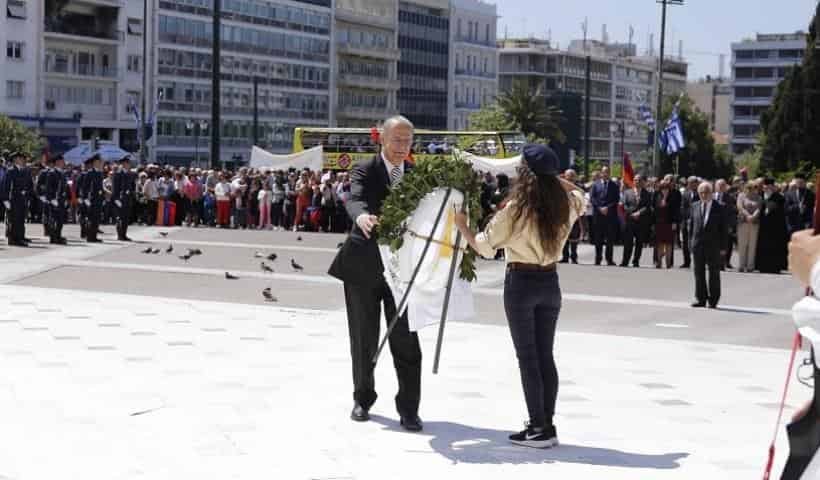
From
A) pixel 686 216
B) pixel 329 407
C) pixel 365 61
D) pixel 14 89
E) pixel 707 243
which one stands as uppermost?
pixel 365 61

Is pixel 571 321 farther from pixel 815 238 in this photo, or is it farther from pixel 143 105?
pixel 143 105

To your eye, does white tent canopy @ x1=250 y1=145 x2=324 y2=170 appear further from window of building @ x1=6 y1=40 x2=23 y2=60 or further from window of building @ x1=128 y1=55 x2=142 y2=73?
window of building @ x1=128 y1=55 x2=142 y2=73

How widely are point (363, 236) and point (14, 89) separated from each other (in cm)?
8518

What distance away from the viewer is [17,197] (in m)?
28.6

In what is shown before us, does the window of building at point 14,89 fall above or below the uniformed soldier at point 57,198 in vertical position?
above

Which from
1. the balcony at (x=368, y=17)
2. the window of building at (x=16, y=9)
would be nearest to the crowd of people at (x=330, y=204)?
the window of building at (x=16, y=9)

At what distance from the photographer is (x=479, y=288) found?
69.6ft

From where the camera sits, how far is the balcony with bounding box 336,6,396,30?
433 feet

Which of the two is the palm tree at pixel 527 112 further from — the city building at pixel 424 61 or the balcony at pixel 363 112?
the city building at pixel 424 61

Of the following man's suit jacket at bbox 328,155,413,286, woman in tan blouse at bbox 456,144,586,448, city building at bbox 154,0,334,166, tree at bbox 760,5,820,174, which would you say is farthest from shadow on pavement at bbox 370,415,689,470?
city building at bbox 154,0,334,166

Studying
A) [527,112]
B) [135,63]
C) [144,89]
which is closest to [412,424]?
[144,89]

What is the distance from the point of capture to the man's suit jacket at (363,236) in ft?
29.9

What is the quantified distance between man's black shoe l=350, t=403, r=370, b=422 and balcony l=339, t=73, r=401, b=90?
123 meters

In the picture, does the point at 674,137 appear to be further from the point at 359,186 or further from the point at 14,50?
the point at 14,50
